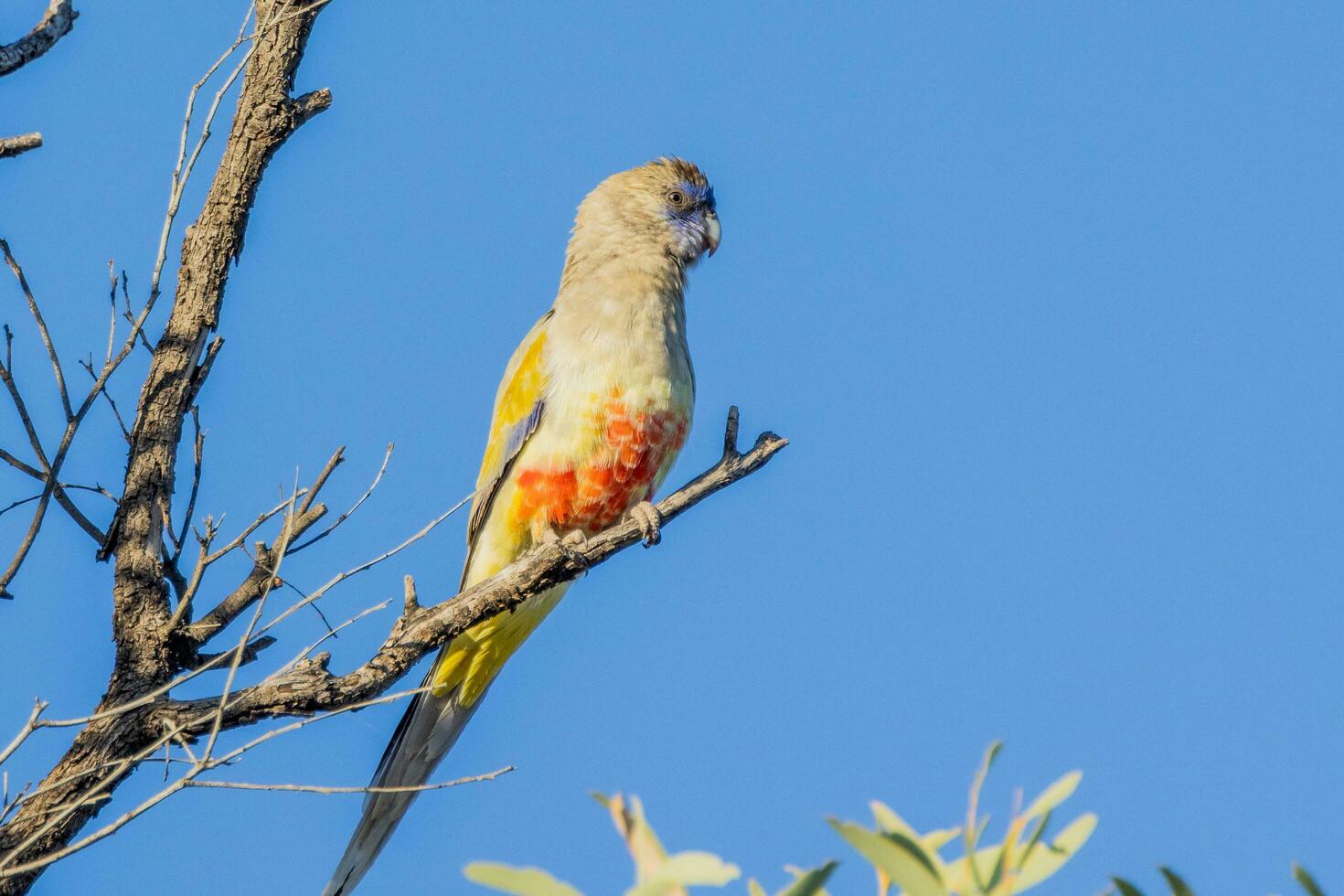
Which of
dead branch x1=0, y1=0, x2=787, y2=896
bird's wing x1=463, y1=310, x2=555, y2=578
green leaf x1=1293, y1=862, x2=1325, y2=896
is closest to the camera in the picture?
green leaf x1=1293, y1=862, x2=1325, y2=896

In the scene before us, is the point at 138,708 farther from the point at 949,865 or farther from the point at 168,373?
the point at 949,865

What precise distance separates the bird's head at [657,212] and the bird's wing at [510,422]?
0.92 metres

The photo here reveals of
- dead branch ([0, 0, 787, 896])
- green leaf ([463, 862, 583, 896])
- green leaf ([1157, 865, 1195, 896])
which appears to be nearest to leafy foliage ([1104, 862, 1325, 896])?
green leaf ([1157, 865, 1195, 896])

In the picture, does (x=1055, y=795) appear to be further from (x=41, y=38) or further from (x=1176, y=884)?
(x=41, y=38)

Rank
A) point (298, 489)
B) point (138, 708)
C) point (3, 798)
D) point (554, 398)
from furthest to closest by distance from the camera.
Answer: point (554, 398) < point (298, 489) < point (138, 708) < point (3, 798)

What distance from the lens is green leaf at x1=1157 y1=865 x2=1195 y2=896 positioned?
90.4 inches

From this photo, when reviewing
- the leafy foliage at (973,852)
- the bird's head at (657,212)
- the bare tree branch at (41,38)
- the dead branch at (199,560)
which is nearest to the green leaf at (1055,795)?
the leafy foliage at (973,852)

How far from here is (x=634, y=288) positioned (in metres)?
7.13

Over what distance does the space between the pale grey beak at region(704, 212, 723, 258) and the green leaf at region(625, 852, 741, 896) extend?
5.96 metres

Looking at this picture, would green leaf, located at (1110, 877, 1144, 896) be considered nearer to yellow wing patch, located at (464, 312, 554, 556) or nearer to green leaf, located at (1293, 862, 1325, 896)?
green leaf, located at (1293, 862, 1325, 896)

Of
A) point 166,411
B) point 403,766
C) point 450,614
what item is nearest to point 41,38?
point 166,411

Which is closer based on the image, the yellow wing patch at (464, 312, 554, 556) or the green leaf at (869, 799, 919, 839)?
the green leaf at (869, 799, 919, 839)

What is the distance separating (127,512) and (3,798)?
49.1 inches

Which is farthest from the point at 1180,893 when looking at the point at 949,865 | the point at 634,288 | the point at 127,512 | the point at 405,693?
the point at 634,288
